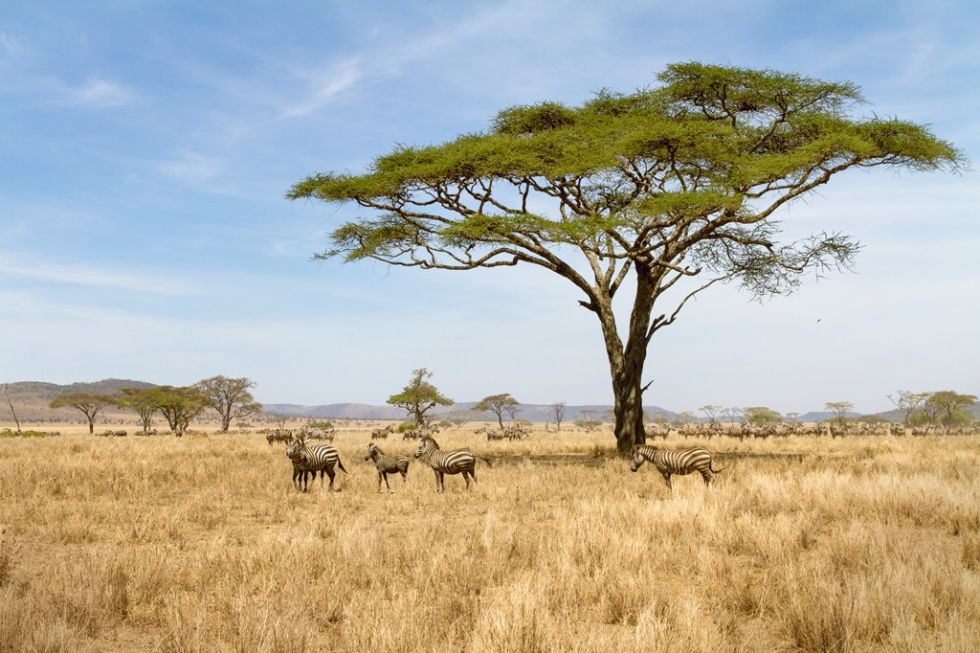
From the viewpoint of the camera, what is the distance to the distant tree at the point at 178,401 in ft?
218

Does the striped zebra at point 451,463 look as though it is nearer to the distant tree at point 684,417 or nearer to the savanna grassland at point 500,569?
the savanna grassland at point 500,569

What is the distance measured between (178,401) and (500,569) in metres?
68.2

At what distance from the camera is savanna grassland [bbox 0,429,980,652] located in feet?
15.9

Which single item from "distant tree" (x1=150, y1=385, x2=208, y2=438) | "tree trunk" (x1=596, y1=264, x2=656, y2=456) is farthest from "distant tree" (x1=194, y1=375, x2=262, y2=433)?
"tree trunk" (x1=596, y1=264, x2=656, y2=456)

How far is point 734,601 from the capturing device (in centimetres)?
580

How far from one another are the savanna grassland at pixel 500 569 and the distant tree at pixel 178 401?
191ft

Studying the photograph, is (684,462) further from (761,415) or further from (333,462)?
(761,415)

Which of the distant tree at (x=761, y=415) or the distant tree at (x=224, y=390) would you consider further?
the distant tree at (x=761, y=415)

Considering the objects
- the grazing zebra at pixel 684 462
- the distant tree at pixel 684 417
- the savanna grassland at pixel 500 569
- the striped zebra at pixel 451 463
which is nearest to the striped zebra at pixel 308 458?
the savanna grassland at pixel 500 569

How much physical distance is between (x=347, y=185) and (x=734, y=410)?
90.0 meters

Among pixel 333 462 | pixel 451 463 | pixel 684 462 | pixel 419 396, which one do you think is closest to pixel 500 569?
pixel 451 463

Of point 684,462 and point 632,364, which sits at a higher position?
point 632,364

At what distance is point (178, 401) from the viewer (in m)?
66.6

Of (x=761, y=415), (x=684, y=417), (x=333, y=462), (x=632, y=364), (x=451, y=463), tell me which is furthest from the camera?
(x=684, y=417)
